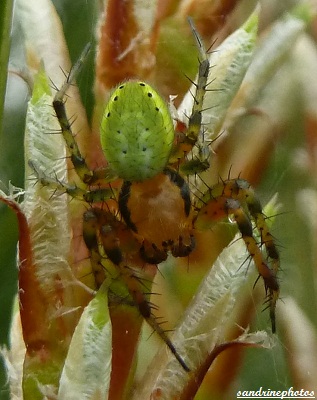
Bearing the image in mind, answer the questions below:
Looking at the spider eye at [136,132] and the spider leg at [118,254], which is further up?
the spider eye at [136,132]

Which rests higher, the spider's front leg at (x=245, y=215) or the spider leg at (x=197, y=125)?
the spider leg at (x=197, y=125)

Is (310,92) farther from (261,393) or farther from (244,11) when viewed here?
(261,393)

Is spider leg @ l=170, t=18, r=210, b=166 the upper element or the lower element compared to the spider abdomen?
upper

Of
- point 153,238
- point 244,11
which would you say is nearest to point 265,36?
point 244,11

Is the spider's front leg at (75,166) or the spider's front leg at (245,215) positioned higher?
the spider's front leg at (75,166)
